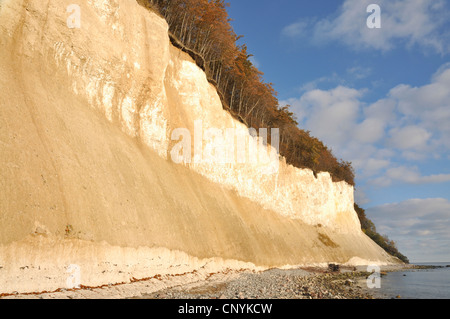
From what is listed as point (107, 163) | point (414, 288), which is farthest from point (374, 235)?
point (107, 163)

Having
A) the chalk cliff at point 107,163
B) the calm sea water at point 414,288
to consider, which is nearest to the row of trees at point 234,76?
the chalk cliff at point 107,163

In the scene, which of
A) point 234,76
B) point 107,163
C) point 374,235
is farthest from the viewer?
point 374,235

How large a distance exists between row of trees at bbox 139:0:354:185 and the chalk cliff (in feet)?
11.8

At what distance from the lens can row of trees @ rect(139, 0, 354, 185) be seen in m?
24.2

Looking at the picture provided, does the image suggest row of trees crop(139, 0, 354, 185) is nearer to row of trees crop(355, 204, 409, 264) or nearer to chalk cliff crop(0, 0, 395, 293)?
chalk cliff crop(0, 0, 395, 293)

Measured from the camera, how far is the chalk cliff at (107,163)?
28.9ft

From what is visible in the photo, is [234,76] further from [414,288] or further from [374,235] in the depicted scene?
[374,235]

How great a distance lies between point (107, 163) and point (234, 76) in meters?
22.0

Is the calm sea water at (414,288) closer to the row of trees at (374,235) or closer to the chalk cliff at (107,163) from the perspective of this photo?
the chalk cliff at (107,163)

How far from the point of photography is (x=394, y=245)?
3054 inches

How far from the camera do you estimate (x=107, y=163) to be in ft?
42.9

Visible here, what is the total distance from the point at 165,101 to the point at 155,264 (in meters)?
10.8
